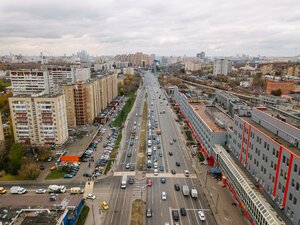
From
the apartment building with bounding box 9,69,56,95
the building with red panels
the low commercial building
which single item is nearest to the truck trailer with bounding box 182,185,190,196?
the low commercial building

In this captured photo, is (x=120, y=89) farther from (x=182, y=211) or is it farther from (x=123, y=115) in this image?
(x=182, y=211)

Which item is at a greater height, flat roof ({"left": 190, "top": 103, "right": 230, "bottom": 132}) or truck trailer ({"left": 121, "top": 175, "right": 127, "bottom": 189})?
flat roof ({"left": 190, "top": 103, "right": 230, "bottom": 132})

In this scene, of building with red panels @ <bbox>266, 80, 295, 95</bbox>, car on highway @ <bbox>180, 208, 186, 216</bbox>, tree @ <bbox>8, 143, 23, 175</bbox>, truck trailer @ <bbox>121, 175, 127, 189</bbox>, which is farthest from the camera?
building with red panels @ <bbox>266, 80, 295, 95</bbox>

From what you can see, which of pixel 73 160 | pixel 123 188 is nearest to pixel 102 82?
pixel 73 160

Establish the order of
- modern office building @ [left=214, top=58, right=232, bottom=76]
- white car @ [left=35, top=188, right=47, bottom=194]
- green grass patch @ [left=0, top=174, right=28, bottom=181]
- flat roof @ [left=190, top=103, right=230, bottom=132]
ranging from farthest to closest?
modern office building @ [left=214, top=58, right=232, bottom=76]
flat roof @ [left=190, top=103, right=230, bottom=132]
green grass patch @ [left=0, top=174, right=28, bottom=181]
white car @ [left=35, top=188, right=47, bottom=194]

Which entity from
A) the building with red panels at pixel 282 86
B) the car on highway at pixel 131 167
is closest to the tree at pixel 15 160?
the car on highway at pixel 131 167

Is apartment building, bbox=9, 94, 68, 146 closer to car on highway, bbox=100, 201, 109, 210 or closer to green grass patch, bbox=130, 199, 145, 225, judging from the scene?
car on highway, bbox=100, 201, 109, 210

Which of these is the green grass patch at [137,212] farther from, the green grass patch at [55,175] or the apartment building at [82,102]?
the apartment building at [82,102]
